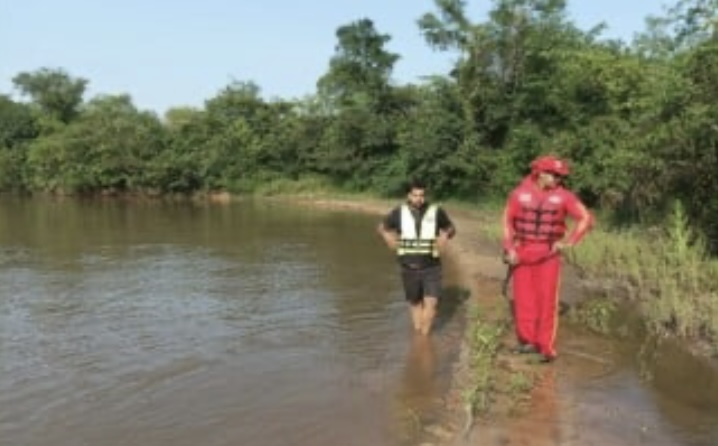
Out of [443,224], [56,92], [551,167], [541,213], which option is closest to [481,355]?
[541,213]

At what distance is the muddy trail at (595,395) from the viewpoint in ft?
21.0

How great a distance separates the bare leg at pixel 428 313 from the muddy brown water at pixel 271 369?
0.17 meters

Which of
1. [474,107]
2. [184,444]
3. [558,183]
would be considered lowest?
[184,444]

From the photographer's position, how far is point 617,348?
30.1ft

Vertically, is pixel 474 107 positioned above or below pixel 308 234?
above

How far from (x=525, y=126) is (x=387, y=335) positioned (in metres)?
24.6

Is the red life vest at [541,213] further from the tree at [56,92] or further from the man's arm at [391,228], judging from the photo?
the tree at [56,92]

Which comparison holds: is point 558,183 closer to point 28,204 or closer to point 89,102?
point 28,204

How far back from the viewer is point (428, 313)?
10.1 m

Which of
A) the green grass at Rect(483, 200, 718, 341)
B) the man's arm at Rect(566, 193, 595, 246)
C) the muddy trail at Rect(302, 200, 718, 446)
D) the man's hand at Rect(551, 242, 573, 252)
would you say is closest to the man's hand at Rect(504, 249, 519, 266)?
the man's hand at Rect(551, 242, 573, 252)

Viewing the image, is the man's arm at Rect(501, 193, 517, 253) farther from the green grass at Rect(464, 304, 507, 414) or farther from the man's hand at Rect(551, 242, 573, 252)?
the green grass at Rect(464, 304, 507, 414)

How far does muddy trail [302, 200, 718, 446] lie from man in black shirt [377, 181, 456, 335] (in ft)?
3.05

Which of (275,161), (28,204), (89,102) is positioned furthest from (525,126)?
(89,102)

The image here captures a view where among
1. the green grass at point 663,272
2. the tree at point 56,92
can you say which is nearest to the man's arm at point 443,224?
the green grass at point 663,272
